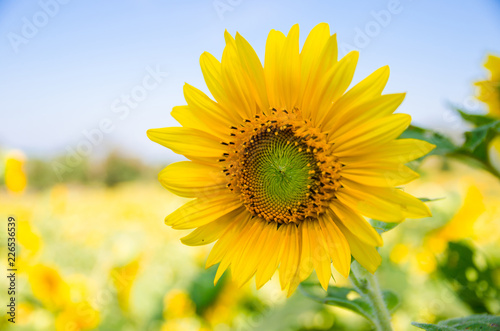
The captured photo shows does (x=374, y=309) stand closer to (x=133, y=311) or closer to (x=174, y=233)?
(x=133, y=311)

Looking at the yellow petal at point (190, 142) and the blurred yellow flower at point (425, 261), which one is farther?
the blurred yellow flower at point (425, 261)

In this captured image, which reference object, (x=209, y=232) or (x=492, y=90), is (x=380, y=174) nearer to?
(x=209, y=232)

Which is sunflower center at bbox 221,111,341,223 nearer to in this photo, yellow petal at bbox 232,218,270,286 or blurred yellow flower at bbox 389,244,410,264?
yellow petal at bbox 232,218,270,286

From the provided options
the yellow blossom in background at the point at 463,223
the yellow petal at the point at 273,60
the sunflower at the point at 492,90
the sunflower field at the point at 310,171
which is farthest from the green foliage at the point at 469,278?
the yellow petal at the point at 273,60

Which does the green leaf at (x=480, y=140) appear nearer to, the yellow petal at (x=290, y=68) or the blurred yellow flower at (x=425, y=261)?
the yellow petal at (x=290, y=68)

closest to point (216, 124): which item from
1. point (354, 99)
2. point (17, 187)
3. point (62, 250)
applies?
point (354, 99)

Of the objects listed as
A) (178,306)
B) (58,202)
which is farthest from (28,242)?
(58,202)
